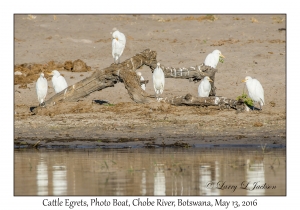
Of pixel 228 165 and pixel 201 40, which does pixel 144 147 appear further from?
pixel 201 40

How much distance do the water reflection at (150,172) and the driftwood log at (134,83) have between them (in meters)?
2.77

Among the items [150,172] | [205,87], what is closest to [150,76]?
[205,87]

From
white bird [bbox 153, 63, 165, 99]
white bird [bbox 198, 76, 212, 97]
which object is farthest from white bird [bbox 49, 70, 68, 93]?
white bird [bbox 198, 76, 212, 97]

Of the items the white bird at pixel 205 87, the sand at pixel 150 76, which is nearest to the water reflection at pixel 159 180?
the sand at pixel 150 76

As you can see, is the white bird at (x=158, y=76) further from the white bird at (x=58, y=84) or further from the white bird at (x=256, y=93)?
the white bird at (x=58, y=84)

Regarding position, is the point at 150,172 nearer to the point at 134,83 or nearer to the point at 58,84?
the point at 134,83

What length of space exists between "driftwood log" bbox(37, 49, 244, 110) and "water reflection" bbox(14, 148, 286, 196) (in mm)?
2769

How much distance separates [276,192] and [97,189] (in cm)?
224

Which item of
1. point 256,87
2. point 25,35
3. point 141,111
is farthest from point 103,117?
point 25,35

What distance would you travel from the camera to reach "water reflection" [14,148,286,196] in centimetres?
877

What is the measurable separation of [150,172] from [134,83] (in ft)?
17.5

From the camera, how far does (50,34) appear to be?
85.0ft

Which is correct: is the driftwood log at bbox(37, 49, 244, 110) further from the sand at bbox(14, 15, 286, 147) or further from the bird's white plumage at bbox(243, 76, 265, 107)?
the bird's white plumage at bbox(243, 76, 265, 107)

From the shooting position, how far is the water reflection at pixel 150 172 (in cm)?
877
